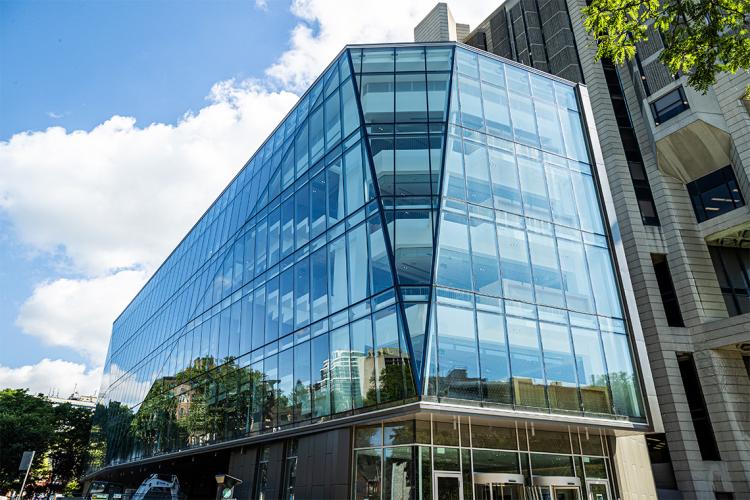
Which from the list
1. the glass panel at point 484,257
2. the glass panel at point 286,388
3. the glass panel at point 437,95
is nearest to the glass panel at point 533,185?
the glass panel at point 484,257

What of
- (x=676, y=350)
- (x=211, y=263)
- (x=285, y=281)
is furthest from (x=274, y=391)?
(x=676, y=350)

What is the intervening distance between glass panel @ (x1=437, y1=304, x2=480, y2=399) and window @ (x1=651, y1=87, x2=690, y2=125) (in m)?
27.1

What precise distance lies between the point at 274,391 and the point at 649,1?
21.0 meters

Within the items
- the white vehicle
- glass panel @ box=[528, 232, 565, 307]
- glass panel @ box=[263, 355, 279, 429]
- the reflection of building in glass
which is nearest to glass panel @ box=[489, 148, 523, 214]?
glass panel @ box=[528, 232, 565, 307]

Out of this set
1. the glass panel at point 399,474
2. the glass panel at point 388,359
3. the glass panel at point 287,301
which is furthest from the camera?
the glass panel at point 287,301

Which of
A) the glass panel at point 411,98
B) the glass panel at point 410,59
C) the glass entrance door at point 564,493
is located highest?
the glass panel at point 410,59

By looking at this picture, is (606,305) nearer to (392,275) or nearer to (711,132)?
(392,275)

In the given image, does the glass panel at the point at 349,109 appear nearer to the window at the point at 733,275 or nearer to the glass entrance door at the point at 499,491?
the glass entrance door at the point at 499,491

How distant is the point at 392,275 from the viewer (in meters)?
18.2

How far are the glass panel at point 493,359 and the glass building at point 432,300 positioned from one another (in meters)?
0.06

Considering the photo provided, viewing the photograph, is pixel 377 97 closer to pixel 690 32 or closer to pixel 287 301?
pixel 287 301

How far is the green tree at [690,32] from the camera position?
12.7 metres

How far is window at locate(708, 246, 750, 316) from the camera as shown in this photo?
33.7m

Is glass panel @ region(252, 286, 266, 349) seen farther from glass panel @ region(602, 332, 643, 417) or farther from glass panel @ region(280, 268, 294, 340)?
glass panel @ region(602, 332, 643, 417)
